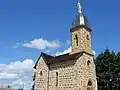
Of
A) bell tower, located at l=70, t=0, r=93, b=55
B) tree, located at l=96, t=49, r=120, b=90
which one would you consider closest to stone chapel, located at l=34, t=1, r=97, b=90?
bell tower, located at l=70, t=0, r=93, b=55

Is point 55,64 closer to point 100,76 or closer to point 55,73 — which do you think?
point 55,73

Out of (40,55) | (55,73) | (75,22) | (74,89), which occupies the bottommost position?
(74,89)

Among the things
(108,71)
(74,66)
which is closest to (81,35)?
(74,66)

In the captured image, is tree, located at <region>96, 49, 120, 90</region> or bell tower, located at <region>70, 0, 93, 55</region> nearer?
bell tower, located at <region>70, 0, 93, 55</region>

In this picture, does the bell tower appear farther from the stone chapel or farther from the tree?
the tree

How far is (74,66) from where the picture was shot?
2945 cm

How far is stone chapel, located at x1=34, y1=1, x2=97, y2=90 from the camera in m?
29.5

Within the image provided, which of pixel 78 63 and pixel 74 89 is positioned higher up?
pixel 78 63

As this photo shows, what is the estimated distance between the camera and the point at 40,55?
34.6 meters

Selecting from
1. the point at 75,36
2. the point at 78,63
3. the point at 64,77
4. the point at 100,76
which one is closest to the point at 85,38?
the point at 75,36

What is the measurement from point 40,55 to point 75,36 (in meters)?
6.38

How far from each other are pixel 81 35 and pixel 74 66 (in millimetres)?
5207

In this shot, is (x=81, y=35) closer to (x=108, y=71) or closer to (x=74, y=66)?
(x=74, y=66)

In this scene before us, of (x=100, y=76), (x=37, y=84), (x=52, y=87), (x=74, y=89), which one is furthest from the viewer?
(x=100, y=76)
